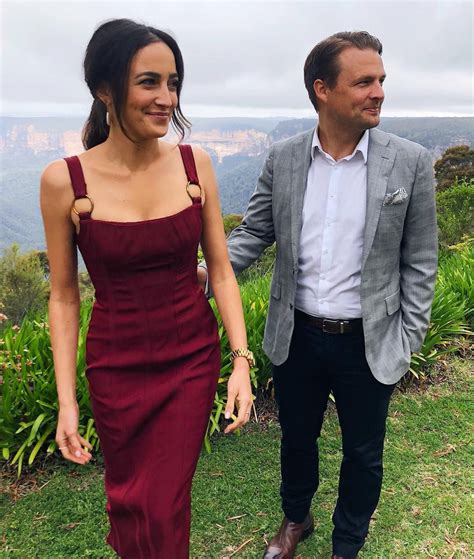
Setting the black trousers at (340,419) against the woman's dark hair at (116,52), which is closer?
the woman's dark hair at (116,52)

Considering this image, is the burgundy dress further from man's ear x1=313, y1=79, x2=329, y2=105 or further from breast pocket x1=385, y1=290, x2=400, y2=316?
breast pocket x1=385, y1=290, x2=400, y2=316

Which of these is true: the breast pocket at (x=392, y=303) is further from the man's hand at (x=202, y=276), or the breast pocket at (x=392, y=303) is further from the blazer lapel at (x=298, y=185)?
the man's hand at (x=202, y=276)

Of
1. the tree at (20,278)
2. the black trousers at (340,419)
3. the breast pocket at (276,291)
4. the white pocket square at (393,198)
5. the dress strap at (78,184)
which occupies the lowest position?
the tree at (20,278)

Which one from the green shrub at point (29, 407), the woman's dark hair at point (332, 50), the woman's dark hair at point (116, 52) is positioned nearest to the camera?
the woman's dark hair at point (116, 52)

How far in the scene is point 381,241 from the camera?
216 centimetres

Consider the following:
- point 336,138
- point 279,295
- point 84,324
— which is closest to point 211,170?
point 336,138

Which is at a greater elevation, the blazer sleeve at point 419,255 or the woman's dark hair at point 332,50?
the woman's dark hair at point 332,50

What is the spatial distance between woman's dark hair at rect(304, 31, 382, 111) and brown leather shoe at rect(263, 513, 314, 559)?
2.10 m

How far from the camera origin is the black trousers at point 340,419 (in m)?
2.33

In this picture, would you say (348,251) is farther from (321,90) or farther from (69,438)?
(69,438)

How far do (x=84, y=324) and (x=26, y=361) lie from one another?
62cm

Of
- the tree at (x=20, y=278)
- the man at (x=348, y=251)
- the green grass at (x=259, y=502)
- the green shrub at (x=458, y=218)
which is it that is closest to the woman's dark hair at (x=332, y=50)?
the man at (x=348, y=251)

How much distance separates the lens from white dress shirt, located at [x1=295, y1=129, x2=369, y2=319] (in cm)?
219

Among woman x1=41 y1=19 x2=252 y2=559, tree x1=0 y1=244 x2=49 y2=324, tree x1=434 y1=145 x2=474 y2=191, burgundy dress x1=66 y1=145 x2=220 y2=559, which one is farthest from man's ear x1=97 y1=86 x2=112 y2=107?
tree x1=0 y1=244 x2=49 y2=324
